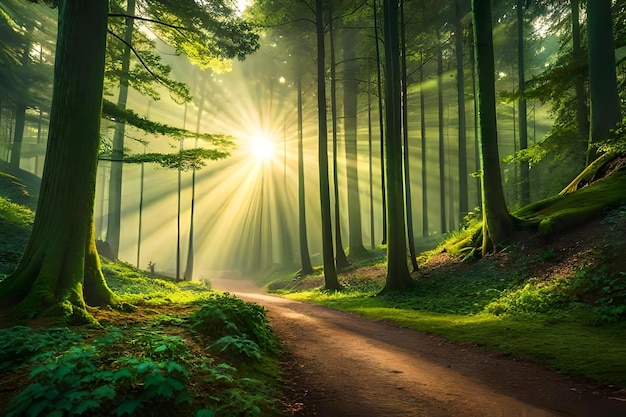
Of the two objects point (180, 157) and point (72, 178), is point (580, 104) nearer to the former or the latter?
point (180, 157)

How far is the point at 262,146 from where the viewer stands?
44.7 meters

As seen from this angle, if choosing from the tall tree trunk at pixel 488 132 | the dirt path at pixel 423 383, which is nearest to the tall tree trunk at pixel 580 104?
the tall tree trunk at pixel 488 132

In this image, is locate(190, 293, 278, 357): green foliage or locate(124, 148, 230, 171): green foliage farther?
locate(124, 148, 230, 171): green foliage

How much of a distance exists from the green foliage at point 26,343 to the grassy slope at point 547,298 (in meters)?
6.00

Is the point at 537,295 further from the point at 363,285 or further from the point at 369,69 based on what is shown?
the point at 369,69

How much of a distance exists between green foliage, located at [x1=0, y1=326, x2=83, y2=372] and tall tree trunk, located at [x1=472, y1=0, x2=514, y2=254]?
37.1ft

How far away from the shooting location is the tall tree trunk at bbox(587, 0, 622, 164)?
37.3 ft

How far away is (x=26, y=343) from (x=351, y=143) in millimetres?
24960

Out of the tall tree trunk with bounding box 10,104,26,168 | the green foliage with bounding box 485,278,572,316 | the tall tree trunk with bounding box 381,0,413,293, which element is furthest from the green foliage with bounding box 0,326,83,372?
the tall tree trunk with bounding box 10,104,26,168

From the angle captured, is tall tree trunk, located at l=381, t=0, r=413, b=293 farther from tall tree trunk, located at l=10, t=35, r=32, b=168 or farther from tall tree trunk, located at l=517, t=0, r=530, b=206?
tall tree trunk, located at l=10, t=35, r=32, b=168

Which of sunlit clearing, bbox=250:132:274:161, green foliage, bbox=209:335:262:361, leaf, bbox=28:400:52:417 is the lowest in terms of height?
green foliage, bbox=209:335:262:361

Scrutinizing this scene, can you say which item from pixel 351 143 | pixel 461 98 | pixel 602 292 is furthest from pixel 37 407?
pixel 351 143

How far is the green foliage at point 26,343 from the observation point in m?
3.55

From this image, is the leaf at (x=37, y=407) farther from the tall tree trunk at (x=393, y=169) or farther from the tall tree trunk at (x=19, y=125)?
the tall tree trunk at (x=19, y=125)
